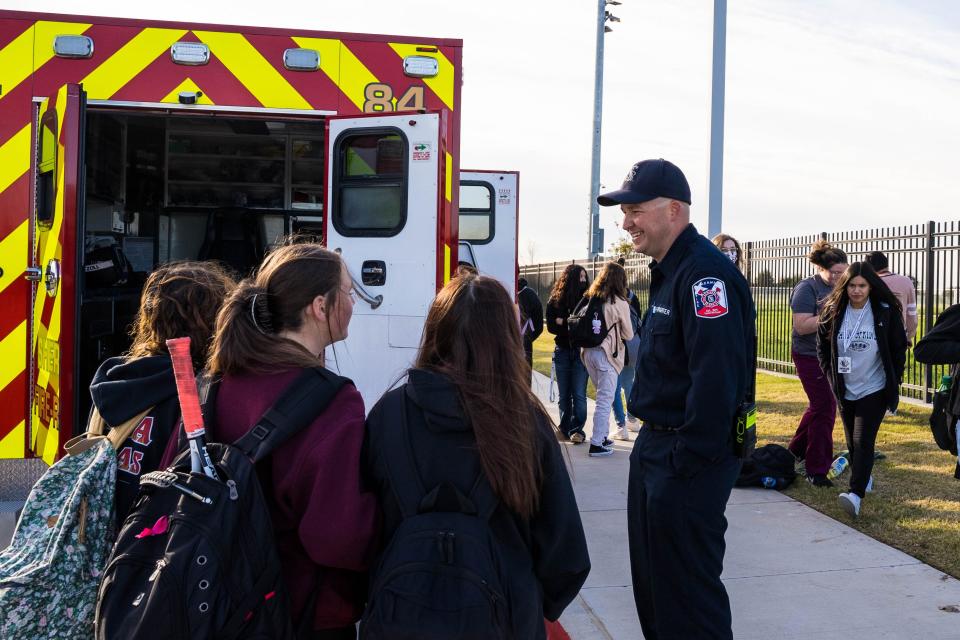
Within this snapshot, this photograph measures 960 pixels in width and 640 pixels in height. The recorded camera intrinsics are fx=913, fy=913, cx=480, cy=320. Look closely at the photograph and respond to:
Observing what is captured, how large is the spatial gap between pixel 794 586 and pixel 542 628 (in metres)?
2.85

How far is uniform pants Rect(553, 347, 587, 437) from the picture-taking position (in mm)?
8461

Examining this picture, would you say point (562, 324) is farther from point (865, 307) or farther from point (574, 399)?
point (865, 307)

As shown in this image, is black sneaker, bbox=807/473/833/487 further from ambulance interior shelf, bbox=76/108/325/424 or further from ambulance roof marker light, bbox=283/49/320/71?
ambulance roof marker light, bbox=283/49/320/71

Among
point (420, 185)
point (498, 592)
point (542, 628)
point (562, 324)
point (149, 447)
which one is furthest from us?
point (562, 324)

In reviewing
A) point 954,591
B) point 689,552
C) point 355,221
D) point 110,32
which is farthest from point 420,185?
point 954,591

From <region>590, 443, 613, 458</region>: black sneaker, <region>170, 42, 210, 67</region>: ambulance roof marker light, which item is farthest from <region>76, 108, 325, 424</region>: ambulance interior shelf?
<region>590, 443, 613, 458</region>: black sneaker

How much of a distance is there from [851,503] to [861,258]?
6.07 meters

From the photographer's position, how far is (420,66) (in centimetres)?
516

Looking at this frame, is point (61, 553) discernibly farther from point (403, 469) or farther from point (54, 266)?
point (54, 266)

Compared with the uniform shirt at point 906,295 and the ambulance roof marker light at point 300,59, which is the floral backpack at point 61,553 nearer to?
the ambulance roof marker light at point 300,59

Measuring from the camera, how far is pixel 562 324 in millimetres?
8367

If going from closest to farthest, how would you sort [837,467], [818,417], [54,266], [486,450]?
[486,450] < [54,266] < [818,417] < [837,467]

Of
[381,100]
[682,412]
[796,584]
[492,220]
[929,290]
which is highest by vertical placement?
[381,100]

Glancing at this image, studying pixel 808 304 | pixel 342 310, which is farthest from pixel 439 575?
pixel 808 304
